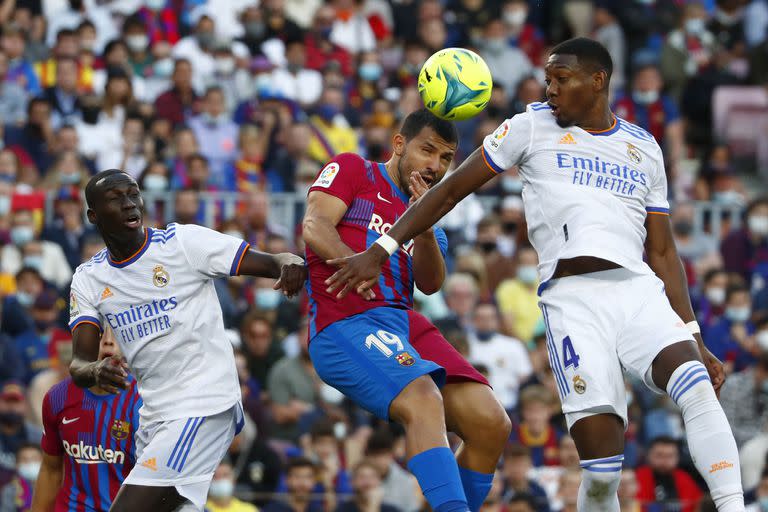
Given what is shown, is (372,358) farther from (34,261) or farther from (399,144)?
(34,261)

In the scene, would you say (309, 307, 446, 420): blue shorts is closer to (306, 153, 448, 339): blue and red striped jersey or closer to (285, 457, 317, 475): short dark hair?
(306, 153, 448, 339): blue and red striped jersey

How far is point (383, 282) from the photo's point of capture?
8.41 metres

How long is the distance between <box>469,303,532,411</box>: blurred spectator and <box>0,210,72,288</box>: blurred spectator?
4.03 m

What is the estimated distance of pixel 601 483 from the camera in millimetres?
7738

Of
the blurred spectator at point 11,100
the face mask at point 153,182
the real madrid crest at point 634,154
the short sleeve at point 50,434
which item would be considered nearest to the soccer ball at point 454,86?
the real madrid crest at point 634,154

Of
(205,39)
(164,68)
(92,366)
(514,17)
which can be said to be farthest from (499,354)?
(514,17)

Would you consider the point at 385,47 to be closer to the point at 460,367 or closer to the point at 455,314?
the point at 455,314

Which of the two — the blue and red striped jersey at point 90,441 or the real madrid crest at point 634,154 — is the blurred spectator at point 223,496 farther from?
the real madrid crest at point 634,154

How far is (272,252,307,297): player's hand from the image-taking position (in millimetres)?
8125

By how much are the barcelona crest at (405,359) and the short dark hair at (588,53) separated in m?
1.78

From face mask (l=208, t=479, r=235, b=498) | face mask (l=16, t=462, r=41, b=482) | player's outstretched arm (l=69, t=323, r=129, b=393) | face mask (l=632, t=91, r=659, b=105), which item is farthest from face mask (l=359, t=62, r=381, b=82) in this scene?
player's outstretched arm (l=69, t=323, r=129, b=393)

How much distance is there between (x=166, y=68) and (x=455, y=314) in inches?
195

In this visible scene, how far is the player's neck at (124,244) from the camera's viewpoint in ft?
27.9

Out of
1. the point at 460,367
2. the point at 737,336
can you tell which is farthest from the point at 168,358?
the point at 737,336
